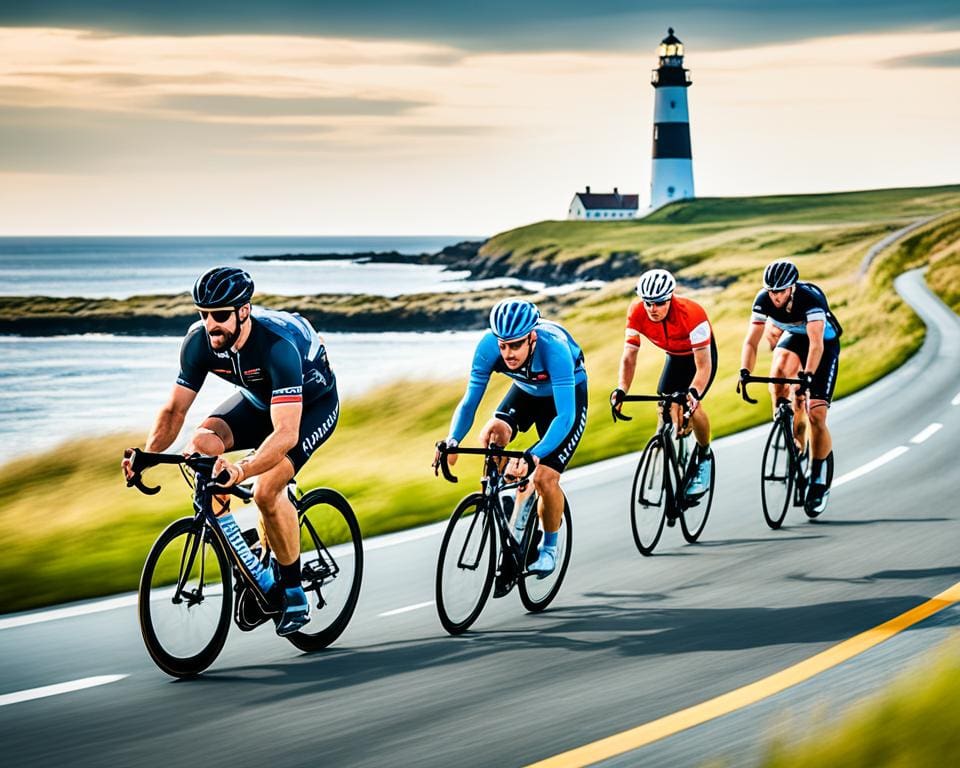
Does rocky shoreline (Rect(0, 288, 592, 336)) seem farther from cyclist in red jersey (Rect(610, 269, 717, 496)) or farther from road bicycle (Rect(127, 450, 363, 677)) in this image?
road bicycle (Rect(127, 450, 363, 677))

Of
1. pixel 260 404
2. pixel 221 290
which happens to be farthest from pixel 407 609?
pixel 221 290

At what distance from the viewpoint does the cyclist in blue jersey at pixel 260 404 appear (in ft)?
20.1

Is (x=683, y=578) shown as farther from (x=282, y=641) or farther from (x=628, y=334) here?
(x=282, y=641)

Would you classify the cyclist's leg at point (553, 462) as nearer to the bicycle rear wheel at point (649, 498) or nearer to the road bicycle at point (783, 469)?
the bicycle rear wheel at point (649, 498)

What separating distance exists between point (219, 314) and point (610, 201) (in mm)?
162304

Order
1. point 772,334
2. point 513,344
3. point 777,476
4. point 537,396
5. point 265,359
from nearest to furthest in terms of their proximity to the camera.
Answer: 1. point 265,359
2. point 513,344
3. point 537,396
4. point 777,476
5. point 772,334

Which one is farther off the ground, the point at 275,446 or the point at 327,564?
the point at 275,446

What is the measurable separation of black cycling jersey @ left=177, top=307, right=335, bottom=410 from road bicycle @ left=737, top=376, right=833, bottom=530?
15.7 ft

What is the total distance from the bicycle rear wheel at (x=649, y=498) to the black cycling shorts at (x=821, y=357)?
1697 millimetres

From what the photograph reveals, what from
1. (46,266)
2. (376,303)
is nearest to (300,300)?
(376,303)

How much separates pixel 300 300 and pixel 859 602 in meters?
75.8

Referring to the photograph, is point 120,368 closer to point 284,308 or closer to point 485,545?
point 284,308

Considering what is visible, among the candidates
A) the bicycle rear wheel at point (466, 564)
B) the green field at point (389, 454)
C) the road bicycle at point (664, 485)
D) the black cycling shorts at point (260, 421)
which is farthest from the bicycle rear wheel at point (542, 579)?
the green field at point (389, 454)

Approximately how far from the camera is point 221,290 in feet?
19.9
